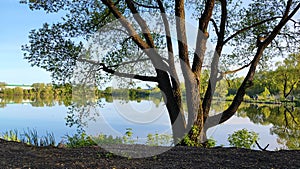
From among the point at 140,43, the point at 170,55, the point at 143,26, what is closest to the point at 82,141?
the point at 140,43

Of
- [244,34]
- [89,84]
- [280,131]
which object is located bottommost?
[280,131]

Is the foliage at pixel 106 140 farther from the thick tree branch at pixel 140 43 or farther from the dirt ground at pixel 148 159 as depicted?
the thick tree branch at pixel 140 43

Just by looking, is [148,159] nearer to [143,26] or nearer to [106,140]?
[106,140]

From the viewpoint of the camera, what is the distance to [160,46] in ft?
28.3

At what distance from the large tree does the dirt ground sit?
2217 mm

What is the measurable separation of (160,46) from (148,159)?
4.59 m

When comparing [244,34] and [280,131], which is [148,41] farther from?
[280,131]

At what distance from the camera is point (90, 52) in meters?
8.03

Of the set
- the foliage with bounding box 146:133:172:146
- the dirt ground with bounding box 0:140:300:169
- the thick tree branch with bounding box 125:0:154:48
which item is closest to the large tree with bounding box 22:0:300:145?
the thick tree branch with bounding box 125:0:154:48

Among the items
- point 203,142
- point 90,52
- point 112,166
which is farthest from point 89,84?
point 112,166

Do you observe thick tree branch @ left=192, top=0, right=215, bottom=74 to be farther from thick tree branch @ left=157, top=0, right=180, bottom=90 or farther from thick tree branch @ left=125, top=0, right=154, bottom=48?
thick tree branch @ left=125, top=0, right=154, bottom=48

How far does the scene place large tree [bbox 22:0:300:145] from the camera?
7496mm

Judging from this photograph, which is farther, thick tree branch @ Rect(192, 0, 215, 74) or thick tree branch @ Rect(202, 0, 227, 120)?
thick tree branch @ Rect(202, 0, 227, 120)

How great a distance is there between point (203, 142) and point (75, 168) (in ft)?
13.5
